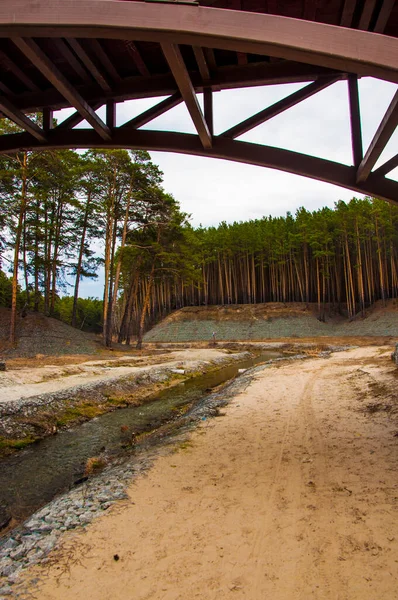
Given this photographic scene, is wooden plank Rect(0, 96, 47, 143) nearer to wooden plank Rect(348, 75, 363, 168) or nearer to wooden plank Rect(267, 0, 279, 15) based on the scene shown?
wooden plank Rect(267, 0, 279, 15)

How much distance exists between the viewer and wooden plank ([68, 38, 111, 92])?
4.02 meters

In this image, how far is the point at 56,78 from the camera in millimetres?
4023

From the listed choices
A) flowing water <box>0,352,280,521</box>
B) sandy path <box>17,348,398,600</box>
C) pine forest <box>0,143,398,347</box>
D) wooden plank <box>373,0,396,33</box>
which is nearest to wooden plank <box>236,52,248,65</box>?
wooden plank <box>373,0,396,33</box>

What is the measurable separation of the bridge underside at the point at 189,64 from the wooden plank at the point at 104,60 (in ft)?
0.05

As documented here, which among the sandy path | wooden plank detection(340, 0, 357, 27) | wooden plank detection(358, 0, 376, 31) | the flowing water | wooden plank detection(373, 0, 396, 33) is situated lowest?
the flowing water

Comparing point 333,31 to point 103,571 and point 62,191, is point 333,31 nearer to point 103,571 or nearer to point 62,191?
point 103,571

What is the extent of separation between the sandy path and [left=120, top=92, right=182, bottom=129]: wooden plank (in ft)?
18.5

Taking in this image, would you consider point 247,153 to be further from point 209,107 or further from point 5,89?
point 5,89

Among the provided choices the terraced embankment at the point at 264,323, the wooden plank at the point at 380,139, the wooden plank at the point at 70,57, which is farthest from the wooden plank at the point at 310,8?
the terraced embankment at the point at 264,323

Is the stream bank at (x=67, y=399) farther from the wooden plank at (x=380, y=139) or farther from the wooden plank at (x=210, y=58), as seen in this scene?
the wooden plank at (x=380, y=139)

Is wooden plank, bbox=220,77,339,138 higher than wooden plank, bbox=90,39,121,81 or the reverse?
the reverse

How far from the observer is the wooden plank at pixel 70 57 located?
3.99 meters

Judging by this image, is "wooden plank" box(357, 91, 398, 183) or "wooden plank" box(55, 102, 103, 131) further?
"wooden plank" box(55, 102, 103, 131)

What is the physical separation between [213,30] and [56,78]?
260 cm
